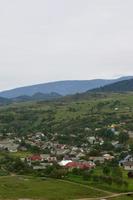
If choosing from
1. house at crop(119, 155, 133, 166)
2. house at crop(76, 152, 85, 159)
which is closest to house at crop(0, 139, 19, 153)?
house at crop(76, 152, 85, 159)

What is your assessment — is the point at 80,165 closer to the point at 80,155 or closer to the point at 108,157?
the point at 108,157

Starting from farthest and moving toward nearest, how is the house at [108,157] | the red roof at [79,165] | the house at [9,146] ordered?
the house at [9,146] < the house at [108,157] < the red roof at [79,165]

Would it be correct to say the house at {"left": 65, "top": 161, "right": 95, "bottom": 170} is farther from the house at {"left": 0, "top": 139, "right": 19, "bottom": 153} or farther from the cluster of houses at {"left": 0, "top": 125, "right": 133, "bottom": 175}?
the house at {"left": 0, "top": 139, "right": 19, "bottom": 153}

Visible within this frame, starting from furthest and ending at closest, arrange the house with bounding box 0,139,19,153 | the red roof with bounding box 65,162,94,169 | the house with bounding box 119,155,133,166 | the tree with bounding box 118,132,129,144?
1. the tree with bounding box 118,132,129,144
2. the house with bounding box 0,139,19,153
3. the house with bounding box 119,155,133,166
4. the red roof with bounding box 65,162,94,169

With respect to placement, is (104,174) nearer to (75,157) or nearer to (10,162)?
(10,162)

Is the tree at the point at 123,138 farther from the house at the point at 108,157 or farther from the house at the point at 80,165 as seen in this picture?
the house at the point at 80,165

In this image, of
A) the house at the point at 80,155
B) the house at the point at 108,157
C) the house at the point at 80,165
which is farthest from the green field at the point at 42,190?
the house at the point at 80,155

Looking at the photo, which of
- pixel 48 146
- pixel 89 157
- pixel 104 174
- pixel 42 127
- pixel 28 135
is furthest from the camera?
pixel 42 127

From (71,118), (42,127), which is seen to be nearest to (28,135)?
(42,127)
